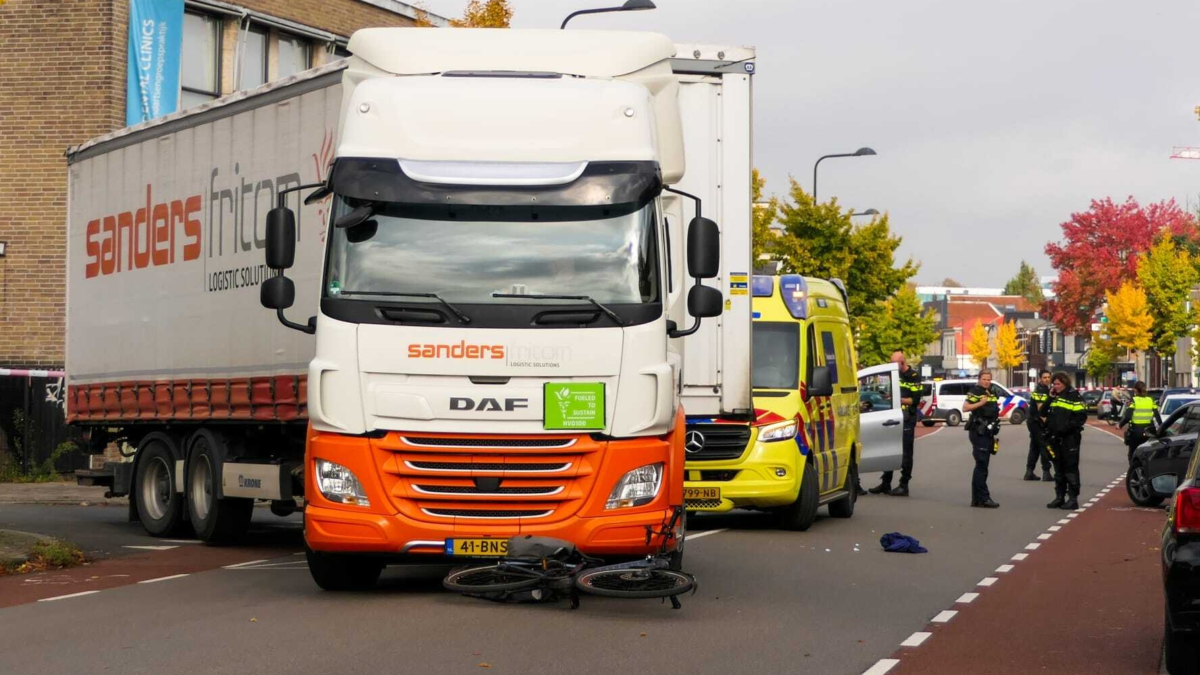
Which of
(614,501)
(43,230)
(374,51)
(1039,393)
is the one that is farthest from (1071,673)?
(43,230)

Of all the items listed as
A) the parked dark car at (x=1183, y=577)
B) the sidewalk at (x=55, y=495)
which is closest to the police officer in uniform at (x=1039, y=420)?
the sidewalk at (x=55, y=495)

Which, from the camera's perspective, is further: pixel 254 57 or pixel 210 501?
pixel 254 57

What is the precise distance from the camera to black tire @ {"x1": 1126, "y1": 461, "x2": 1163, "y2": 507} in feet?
74.5

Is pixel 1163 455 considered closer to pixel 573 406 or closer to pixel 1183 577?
pixel 573 406

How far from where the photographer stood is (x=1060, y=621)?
1059cm

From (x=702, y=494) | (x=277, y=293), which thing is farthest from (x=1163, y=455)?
(x=277, y=293)

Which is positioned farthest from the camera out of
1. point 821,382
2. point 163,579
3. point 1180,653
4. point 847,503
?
point 847,503

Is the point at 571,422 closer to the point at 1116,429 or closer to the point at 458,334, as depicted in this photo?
the point at 458,334

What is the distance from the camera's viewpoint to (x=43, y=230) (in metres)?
26.8

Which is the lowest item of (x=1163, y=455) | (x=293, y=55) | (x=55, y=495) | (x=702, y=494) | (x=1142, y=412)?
(x=55, y=495)

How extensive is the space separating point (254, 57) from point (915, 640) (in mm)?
22230

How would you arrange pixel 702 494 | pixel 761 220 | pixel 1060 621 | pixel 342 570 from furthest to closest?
pixel 761 220 < pixel 702 494 < pixel 342 570 < pixel 1060 621

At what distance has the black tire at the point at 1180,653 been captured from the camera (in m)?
8.00

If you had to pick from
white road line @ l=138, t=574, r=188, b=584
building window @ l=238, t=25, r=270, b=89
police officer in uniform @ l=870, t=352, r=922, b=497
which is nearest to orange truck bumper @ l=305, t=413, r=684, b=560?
white road line @ l=138, t=574, r=188, b=584
